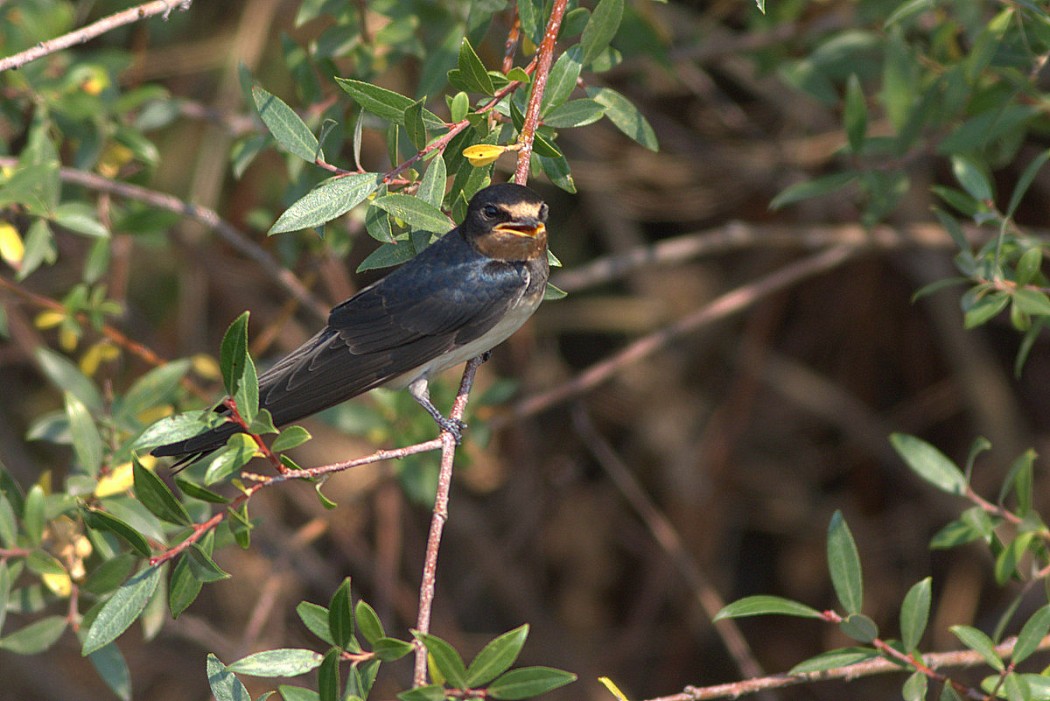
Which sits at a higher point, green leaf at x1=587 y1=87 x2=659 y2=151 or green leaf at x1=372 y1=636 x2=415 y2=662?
green leaf at x1=587 y1=87 x2=659 y2=151

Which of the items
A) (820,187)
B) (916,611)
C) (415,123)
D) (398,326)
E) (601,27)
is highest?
(601,27)

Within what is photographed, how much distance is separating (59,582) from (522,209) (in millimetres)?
1291

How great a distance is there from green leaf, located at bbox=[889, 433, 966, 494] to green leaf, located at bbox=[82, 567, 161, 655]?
162cm

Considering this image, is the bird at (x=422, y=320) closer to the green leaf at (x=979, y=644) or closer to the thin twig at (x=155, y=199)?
the thin twig at (x=155, y=199)

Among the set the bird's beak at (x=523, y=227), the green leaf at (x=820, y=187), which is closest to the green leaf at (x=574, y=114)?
the bird's beak at (x=523, y=227)

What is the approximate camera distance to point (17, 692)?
221 inches

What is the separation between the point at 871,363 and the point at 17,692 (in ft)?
14.8

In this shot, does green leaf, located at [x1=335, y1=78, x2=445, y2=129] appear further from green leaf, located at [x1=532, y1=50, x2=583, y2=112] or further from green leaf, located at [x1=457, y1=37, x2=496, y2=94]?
green leaf, located at [x1=532, y1=50, x2=583, y2=112]

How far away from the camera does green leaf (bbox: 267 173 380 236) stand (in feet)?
6.53

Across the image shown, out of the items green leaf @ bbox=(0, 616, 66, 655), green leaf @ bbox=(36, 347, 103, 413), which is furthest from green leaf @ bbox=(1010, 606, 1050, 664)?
green leaf @ bbox=(36, 347, 103, 413)

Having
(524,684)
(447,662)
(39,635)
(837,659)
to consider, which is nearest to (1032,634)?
(837,659)

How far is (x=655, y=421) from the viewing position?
5.16 meters

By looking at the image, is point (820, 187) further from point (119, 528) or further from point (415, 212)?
point (119, 528)

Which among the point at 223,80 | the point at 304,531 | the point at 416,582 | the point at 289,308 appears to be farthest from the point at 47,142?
the point at 416,582
